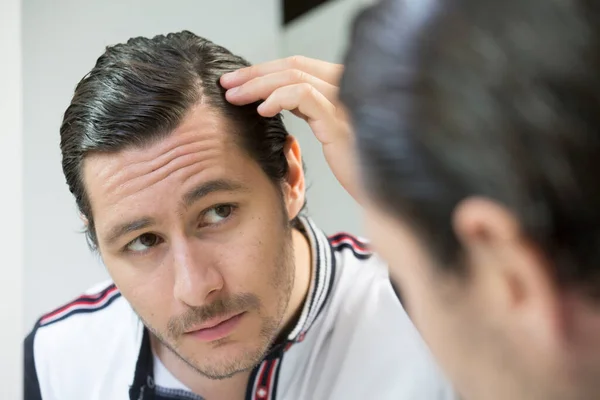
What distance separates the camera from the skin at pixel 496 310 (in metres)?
0.26

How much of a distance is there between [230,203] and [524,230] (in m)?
0.47

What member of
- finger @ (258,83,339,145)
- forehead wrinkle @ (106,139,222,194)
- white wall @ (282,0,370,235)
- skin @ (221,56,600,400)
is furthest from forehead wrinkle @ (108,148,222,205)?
white wall @ (282,0,370,235)

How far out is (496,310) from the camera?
11.1 inches

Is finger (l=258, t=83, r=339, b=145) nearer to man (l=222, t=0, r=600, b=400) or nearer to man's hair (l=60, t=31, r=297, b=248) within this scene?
man's hair (l=60, t=31, r=297, b=248)

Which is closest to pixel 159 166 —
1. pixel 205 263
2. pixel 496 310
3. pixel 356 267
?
pixel 205 263

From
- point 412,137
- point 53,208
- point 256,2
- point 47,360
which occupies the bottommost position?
point 47,360

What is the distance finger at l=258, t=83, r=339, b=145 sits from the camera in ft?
2.23

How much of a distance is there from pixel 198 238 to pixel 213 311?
9 centimetres

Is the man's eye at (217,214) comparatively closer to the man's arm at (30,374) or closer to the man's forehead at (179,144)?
the man's forehead at (179,144)

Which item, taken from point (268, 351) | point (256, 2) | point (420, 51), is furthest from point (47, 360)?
point (420, 51)

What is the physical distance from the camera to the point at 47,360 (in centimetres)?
88

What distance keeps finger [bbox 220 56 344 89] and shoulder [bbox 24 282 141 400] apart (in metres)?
0.38

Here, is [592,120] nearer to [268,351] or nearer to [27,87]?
[268,351]

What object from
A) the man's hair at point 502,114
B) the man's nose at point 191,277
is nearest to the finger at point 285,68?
the man's nose at point 191,277
